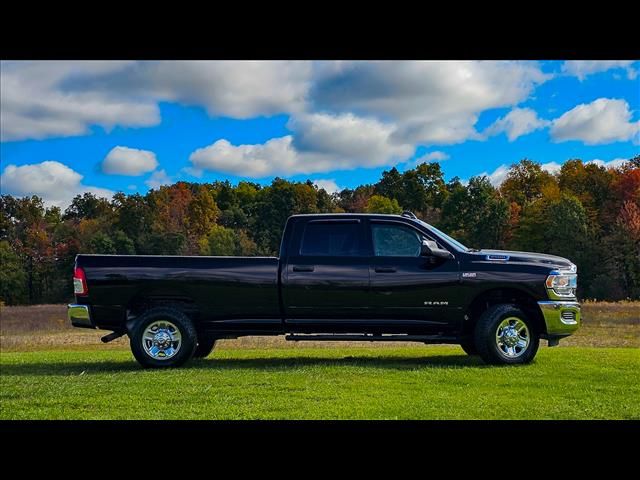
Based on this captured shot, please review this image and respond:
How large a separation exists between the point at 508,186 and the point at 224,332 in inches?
857

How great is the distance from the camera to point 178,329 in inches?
371

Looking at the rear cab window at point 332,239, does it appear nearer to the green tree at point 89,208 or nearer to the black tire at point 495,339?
the black tire at point 495,339

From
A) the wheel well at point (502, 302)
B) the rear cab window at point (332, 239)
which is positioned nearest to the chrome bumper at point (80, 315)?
the rear cab window at point (332, 239)

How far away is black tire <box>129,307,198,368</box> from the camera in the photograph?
9.39m

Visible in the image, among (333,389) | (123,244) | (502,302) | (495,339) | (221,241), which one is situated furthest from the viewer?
(123,244)

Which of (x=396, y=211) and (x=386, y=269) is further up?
(x=396, y=211)

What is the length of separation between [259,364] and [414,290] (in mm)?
2459

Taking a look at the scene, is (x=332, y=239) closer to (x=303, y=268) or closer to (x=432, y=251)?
(x=303, y=268)

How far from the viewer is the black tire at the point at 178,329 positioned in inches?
370

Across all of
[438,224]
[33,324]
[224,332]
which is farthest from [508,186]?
[224,332]

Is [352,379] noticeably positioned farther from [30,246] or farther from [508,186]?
[30,246]

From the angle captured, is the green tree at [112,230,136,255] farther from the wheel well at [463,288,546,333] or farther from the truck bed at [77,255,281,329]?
the wheel well at [463,288,546,333]

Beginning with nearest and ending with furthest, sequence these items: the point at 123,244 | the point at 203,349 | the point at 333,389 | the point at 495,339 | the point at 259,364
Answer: the point at 333,389
the point at 495,339
the point at 259,364
the point at 203,349
the point at 123,244

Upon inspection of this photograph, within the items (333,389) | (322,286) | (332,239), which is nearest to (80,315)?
(322,286)
